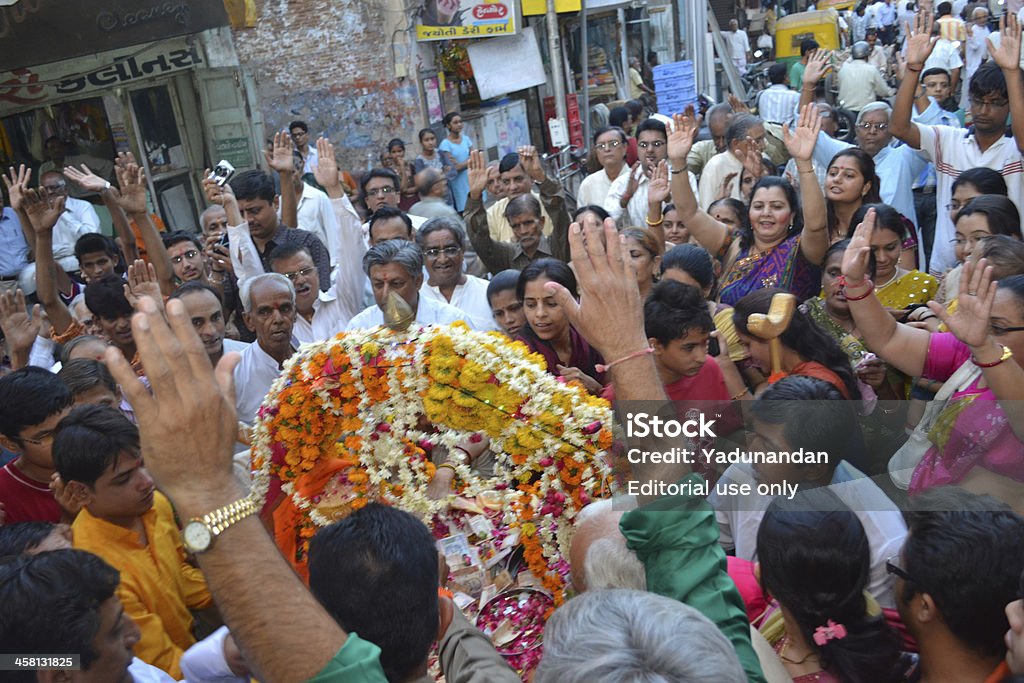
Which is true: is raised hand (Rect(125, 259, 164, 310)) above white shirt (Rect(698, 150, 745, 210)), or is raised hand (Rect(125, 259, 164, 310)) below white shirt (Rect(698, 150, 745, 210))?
above

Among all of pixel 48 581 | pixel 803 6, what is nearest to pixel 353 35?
pixel 48 581

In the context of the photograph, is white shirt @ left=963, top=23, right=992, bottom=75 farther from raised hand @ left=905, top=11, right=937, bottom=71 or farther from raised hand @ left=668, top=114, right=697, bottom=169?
raised hand @ left=668, top=114, right=697, bottom=169

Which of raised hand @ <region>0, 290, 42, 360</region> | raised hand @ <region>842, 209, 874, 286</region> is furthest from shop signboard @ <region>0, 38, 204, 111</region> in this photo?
raised hand @ <region>842, 209, 874, 286</region>

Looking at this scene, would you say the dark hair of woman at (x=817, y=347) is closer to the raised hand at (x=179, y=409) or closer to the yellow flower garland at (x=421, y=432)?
the yellow flower garland at (x=421, y=432)

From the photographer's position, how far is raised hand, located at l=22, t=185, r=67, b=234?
5.50m

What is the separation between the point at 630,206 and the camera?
272 inches

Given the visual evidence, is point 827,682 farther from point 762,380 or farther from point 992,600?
point 762,380

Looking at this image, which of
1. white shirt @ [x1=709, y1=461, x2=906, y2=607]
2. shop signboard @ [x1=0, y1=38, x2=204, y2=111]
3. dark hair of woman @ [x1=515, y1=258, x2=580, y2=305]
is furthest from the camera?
shop signboard @ [x1=0, y1=38, x2=204, y2=111]

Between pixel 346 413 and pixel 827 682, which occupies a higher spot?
pixel 346 413

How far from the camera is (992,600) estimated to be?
1995 millimetres

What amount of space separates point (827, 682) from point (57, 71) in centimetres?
1085

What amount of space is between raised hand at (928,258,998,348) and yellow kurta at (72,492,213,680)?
2.47 meters

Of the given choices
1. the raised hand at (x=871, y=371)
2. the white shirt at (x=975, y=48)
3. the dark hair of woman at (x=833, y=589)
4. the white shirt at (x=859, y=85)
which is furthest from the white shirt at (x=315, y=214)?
the white shirt at (x=975, y=48)

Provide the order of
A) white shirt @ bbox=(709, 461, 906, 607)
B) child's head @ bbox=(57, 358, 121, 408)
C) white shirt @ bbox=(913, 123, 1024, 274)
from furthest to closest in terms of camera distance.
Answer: white shirt @ bbox=(913, 123, 1024, 274)
child's head @ bbox=(57, 358, 121, 408)
white shirt @ bbox=(709, 461, 906, 607)
